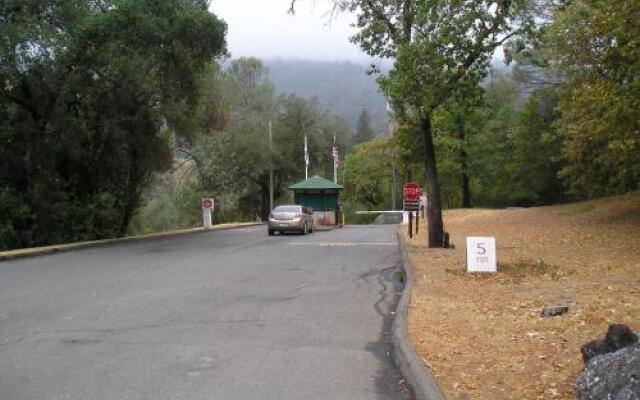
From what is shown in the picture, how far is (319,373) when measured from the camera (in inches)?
259

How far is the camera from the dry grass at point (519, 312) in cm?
611

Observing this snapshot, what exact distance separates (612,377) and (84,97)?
24.4 metres

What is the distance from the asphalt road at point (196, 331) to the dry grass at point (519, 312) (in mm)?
659

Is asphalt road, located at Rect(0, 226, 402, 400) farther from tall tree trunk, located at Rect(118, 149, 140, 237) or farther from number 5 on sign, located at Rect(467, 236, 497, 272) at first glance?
tall tree trunk, located at Rect(118, 149, 140, 237)

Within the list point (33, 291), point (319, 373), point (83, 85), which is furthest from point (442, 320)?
point (83, 85)

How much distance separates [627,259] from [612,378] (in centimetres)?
1138

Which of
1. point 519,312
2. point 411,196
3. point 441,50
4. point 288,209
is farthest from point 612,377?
→ point 288,209

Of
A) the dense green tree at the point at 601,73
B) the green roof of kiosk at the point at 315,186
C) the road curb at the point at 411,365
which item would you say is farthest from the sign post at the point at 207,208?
the road curb at the point at 411,365

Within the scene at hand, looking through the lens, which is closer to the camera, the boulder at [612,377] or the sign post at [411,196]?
the boulder at [612,377]

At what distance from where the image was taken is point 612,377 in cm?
482

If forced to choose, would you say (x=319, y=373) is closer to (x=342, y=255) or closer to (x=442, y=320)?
(x=442, y=320)

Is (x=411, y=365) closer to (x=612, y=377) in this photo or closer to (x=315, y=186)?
(x=612, y=377)

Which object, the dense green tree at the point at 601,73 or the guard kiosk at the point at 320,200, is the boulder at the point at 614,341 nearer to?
the dense green tree at the point at 601,73

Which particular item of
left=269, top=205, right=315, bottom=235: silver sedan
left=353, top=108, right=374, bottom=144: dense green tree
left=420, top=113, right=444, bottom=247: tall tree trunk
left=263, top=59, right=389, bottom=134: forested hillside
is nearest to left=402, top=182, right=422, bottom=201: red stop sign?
left=420, top=113, right=444, bottom=247: tall tree trunk
